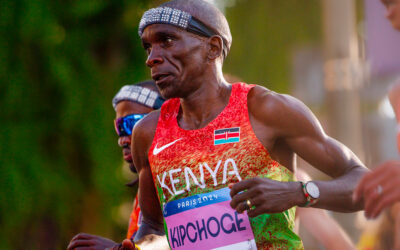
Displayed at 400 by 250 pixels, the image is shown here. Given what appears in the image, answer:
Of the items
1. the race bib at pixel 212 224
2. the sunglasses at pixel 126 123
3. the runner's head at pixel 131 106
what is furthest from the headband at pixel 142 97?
the race bib at pixel 212 224

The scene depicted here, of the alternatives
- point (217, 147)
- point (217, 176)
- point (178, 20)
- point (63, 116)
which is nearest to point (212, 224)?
point (217, 176)

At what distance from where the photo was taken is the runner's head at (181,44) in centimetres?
391

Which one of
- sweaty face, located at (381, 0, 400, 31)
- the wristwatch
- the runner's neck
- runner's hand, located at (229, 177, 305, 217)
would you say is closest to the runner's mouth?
the runner's neck

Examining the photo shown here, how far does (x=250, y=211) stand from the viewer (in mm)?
3238

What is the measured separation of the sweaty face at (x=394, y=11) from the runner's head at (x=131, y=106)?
292 centimetres

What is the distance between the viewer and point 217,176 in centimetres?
368

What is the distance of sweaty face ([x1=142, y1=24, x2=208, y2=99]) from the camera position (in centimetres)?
390

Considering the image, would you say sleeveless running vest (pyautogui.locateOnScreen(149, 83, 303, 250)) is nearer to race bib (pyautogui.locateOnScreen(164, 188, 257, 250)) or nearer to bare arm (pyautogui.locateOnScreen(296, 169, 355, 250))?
race bib (pyautogui.locateOnScreen(164, 188, 257, 250))

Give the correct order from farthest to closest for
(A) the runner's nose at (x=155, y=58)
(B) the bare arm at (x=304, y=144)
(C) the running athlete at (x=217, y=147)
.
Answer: (A) the runner's nose at (x=155, y=58), (C) the running athlete at (x=217, y=147), (B) the bare arm at (x=304, y=144)

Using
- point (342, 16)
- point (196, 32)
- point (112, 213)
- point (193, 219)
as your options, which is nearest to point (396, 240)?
point (193, 219)

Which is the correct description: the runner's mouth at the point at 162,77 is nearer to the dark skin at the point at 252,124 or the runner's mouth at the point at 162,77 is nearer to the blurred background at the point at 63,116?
the dark skin at the point at 252,124

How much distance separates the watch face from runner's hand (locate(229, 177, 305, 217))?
3.3 inches

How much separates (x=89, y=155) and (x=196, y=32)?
7.07 m

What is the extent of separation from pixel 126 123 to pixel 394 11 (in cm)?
305
